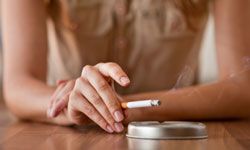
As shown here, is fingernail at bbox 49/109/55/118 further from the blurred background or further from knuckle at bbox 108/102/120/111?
the blurred background

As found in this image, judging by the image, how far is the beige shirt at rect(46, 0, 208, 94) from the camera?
132 cm

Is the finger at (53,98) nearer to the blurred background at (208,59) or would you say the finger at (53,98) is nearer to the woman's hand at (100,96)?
Result: the woman's hand at (100,96)

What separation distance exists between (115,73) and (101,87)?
0.04 meters

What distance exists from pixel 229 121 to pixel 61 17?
0.48m

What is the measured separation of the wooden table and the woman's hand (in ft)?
0.07

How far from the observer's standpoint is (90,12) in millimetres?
1346

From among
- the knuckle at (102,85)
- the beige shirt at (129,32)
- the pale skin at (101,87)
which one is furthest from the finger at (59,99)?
the beige shirt at (129,32)

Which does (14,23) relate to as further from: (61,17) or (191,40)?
(191,40)

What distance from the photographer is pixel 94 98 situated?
3.02ft

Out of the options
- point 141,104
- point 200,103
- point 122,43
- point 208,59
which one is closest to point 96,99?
point 141,104

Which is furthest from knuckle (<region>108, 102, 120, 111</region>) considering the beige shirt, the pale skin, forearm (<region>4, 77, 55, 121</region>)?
the beige shirt

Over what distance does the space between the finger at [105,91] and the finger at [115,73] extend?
0.01 m

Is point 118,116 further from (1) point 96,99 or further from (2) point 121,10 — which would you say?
(2) point 121,10

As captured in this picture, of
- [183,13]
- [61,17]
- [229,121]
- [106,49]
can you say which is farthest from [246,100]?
[61,17]
